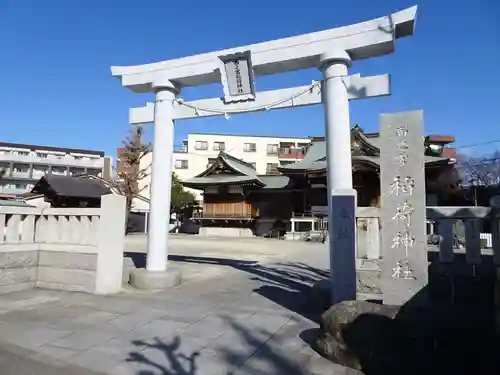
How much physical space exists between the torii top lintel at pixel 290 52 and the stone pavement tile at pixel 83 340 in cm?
566

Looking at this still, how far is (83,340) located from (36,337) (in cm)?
64

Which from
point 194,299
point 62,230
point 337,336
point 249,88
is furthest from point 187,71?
point 337,336

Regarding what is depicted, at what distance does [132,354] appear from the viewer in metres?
3.91

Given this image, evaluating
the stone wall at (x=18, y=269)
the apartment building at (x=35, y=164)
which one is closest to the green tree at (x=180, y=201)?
the apartment building at (x=35, y=164)

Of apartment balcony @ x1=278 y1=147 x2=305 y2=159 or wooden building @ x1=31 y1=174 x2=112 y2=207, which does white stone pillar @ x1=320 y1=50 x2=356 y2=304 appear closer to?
wooden building @ x1=31 y1=174 x2=112 y2=207

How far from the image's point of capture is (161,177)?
7.96m

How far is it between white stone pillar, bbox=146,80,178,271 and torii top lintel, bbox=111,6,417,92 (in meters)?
0.43

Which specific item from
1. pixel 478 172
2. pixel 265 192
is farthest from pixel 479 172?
pixel 265 192

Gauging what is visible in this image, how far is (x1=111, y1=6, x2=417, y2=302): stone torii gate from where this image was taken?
216 inches

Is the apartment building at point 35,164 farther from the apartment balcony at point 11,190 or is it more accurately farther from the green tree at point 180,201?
the green tree at point 180,201

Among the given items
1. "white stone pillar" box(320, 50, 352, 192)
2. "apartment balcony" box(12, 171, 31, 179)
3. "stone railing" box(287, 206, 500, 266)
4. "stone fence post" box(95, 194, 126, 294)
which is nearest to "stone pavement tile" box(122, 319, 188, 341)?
"stone fence post" box(95, 194, 126, 294)

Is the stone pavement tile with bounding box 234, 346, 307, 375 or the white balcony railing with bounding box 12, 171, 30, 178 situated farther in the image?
the white balcony railing with bounding box 12, 171, 30, 178

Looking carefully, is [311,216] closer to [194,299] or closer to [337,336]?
[194,299]

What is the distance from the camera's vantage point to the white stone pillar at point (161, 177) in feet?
25.8
